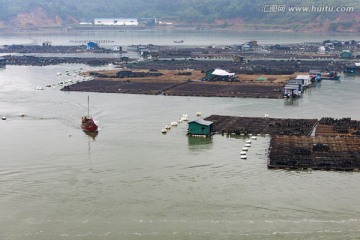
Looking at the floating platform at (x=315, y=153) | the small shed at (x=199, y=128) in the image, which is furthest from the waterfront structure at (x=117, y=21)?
the floating platform at (x=315, y=153)

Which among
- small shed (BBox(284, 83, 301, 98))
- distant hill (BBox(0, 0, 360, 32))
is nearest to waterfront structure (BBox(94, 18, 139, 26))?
distant hill (BBox(0, 0, 360, 32))

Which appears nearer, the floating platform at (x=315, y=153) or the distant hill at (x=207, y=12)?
the floating platform at (x=315, y=153)

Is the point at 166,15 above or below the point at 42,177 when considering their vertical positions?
above

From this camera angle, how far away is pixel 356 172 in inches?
763

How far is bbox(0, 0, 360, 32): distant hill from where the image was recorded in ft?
350

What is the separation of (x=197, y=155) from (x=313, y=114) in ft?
31.3

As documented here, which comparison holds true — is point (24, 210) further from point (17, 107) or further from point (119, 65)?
point (119, 65)

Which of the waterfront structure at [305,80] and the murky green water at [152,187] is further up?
the waterfront structure at [305,80]

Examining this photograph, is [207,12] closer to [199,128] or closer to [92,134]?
[92,134]

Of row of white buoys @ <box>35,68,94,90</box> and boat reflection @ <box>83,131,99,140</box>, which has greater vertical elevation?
row of white buoys @ <box>35,68,94,90</box>

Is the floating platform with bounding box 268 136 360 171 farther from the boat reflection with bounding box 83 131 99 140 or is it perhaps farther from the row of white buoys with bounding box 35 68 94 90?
the row of white buoys with bounding box 35 68 94 90

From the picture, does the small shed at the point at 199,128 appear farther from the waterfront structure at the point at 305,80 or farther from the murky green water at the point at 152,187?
the waterfront structure at the point at 305,80

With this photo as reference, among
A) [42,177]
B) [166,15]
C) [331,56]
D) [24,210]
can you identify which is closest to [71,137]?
[42,177]

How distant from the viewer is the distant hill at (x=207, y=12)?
4195 inches
